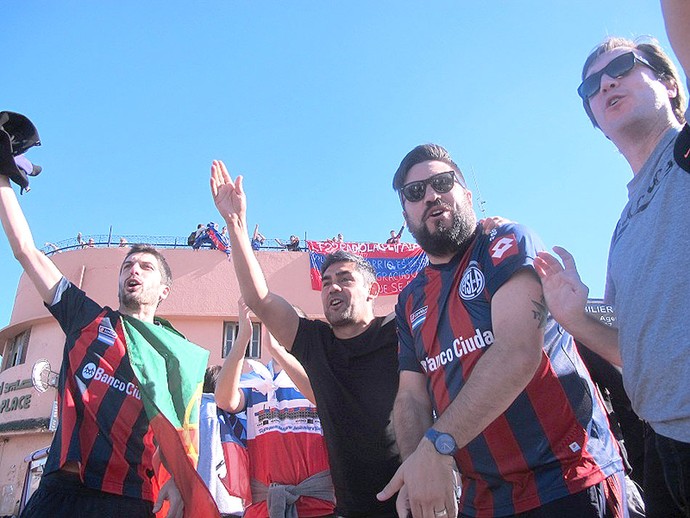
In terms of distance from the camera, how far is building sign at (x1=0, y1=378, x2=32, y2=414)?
18.5m

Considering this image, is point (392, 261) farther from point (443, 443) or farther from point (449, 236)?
point (443, 443)

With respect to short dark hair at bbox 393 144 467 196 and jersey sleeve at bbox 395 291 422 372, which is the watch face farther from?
short dark hair at bbox 393 144 467 196

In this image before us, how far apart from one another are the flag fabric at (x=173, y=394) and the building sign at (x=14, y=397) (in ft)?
58.7

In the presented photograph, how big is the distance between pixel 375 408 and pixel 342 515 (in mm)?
612

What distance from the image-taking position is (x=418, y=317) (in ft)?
8.36

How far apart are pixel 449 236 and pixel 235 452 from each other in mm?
2907

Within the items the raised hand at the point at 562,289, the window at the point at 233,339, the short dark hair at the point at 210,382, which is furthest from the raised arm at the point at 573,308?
the window at the point at 233,339

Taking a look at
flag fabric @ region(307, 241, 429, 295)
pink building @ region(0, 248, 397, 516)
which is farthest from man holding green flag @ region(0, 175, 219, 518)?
pink building @ region(0, 248, 397, 516)

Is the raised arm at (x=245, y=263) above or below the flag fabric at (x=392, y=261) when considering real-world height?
below

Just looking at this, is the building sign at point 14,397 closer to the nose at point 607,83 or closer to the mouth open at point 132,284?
the mouth open at point 132,284

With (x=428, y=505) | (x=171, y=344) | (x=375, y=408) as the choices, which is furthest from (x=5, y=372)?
(x=428, y=505)

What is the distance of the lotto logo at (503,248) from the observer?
7.20 ft

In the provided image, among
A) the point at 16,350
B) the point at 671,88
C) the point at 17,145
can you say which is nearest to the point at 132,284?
the point at 17,145

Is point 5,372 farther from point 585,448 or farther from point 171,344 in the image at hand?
point 585,448
